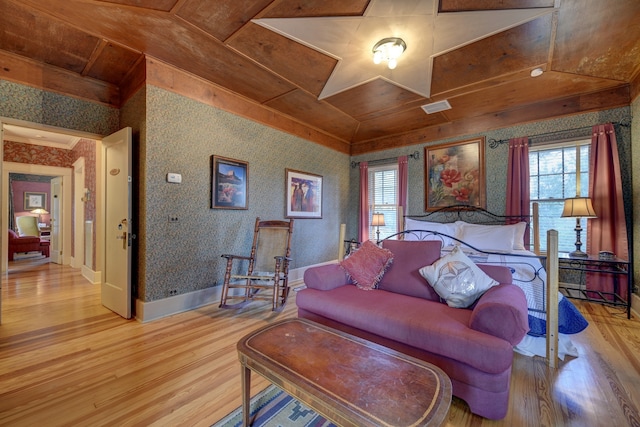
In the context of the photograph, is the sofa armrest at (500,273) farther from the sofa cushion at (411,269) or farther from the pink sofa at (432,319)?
the sofa cushion at (411,269)

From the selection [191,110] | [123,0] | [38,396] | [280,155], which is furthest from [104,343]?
[280,155]

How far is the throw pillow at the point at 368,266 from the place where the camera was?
2.46 metres

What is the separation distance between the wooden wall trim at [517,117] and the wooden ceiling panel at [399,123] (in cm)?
15

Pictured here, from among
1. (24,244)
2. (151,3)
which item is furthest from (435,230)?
(24,244)

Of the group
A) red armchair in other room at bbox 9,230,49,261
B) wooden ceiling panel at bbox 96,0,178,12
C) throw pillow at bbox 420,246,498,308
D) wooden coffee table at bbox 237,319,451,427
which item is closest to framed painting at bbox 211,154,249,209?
wooden ceiling panel at bbox 96,0,178,12

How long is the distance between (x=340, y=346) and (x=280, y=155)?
3401 mm

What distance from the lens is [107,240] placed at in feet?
10.3

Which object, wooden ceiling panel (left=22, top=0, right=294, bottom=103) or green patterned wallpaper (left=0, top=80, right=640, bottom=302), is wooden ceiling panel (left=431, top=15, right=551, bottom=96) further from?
wooden ceiling panel (left=22, top=0, right=294, bottom=103)

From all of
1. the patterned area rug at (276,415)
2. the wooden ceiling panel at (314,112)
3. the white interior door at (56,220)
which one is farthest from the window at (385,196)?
the white interior door at (56,220)

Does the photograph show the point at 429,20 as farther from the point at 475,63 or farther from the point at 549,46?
the point at 549,46

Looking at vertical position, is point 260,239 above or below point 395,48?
below

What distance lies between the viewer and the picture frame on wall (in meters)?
8.21

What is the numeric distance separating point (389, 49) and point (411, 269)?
2.13 meters

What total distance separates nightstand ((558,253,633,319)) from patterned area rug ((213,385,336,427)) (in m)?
3.30
